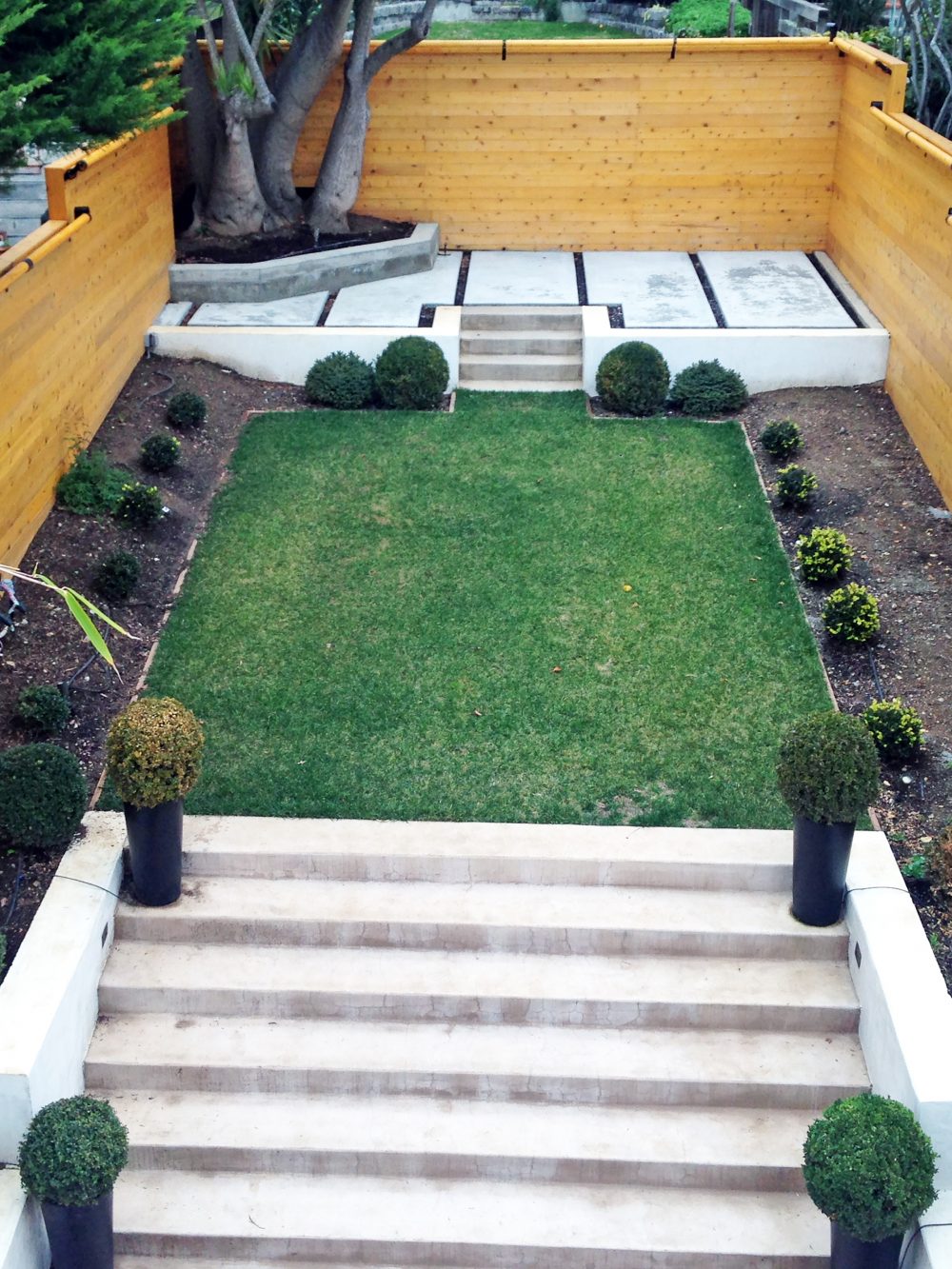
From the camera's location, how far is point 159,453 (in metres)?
11.6

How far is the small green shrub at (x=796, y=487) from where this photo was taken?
11305mm

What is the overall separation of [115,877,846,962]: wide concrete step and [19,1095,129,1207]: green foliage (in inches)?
62.8

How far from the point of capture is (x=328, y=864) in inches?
305

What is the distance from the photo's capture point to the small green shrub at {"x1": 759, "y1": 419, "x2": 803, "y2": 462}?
40.1 feet

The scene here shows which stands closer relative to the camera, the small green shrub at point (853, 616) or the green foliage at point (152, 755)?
the green foliage at point (152, 755)

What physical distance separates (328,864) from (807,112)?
1216cm

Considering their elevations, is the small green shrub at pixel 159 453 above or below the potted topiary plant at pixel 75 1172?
above

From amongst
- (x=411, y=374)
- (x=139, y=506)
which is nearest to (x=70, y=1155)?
(x=139, y=506)

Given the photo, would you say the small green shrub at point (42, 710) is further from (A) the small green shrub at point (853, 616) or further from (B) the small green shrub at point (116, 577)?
(A) the small green shrub at point (853, 616)

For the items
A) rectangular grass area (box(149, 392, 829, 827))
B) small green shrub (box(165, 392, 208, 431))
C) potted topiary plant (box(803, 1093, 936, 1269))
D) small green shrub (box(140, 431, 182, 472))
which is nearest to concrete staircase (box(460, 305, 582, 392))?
rectangular grass area (box(149, 392, 829, 827))

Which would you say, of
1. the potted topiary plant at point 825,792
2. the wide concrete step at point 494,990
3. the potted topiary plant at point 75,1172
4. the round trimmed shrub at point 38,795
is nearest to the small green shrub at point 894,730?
the potted topiary plant at point 825,792

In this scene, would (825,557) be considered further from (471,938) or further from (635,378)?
(471,938)

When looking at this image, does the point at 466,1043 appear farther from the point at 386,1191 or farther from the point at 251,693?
the point at 251,693

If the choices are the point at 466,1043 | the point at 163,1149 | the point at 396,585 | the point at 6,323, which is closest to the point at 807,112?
the point at 396,585
